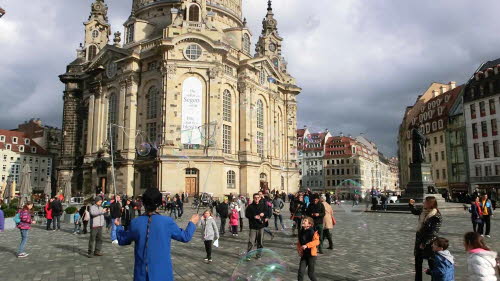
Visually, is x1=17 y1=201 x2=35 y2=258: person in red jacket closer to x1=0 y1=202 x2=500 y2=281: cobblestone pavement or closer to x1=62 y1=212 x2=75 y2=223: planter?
x1=0 y1=202 x2=500 y2=281: cobblestone pavement

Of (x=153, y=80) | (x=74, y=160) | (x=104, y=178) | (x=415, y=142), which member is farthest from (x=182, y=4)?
(x=415, y=142)

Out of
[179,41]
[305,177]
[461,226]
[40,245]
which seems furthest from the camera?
[305,177]

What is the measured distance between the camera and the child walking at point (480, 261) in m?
4.88

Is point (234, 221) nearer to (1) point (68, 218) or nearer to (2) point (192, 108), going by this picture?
(1) point (68, 218)

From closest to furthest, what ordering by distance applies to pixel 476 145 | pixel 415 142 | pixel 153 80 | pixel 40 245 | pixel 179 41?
pixel 40 245
pixel 415 142
pixel 179 41
pixel 153 80
pixel 476 145

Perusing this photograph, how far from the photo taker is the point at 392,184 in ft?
444

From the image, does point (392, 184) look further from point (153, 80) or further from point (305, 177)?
point (153, 80)

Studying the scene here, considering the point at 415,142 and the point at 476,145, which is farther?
the point at 476,145

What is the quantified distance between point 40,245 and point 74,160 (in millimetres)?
45876

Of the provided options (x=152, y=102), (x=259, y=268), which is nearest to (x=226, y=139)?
(x=152, y=102)

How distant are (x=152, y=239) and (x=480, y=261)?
409cm

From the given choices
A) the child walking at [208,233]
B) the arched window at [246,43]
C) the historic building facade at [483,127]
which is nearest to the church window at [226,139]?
the arched window at [246,43]

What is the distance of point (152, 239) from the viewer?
14.9 ft

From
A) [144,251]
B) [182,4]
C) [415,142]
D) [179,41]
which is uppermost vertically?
[182,4]
